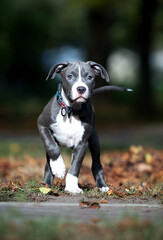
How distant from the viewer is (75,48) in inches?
1628

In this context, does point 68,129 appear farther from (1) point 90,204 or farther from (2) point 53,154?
(1) point 90,204

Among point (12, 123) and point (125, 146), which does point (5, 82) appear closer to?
point (12, 123)

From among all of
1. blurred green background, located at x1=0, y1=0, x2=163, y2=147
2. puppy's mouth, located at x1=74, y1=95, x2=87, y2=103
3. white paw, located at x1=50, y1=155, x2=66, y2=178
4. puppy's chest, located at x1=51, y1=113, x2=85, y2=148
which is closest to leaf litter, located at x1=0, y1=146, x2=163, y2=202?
white paw, located at x1=50, y1=155, x2=66, y2=178

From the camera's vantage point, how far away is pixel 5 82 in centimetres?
3056

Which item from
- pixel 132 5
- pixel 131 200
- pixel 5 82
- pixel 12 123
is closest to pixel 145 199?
pixel 131 200

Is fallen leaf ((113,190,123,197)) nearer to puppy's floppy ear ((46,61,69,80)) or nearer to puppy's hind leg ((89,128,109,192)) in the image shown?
puppy's hind leg ((89,128,109,192))

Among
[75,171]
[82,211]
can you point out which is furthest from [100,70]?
[82,211]

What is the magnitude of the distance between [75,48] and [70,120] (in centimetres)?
3690

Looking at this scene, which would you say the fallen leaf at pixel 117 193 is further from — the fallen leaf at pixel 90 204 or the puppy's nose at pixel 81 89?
the puppy's nose at pixel 81 89

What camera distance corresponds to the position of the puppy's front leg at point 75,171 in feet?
16.0

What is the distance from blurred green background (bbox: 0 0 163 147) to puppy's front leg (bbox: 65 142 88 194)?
1103 centimetres

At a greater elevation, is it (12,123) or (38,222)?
(38,222)

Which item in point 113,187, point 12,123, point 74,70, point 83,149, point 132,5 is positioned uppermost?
point 132,5

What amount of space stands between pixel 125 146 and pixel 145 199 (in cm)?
648
